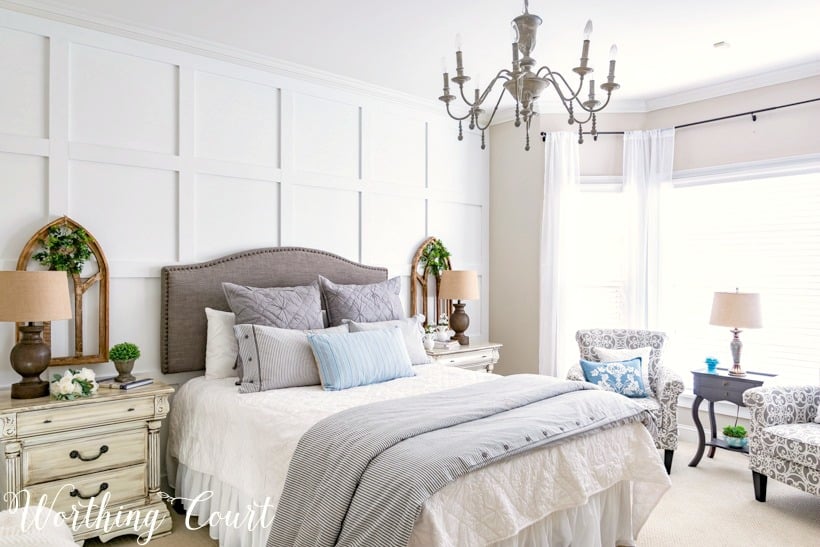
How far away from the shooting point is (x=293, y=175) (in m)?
4.06

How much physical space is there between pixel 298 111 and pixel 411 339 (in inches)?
74.1

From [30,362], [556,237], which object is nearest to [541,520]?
[30,362]

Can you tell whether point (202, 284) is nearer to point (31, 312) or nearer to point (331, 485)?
point (31, 312)

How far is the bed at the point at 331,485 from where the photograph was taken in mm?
2031

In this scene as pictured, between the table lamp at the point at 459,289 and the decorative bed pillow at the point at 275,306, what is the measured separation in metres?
1.37

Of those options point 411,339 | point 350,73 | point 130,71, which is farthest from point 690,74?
point 130,71

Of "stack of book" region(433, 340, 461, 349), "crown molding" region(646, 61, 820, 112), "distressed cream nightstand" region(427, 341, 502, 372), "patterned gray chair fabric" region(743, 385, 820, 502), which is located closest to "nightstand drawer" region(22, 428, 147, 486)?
"distressed cream nightstand" region(427, 341, 502, 372)

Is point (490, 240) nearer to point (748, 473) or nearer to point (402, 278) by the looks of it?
point (402, 278)

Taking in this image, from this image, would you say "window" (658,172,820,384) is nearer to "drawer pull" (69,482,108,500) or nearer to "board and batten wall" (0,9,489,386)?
"board and batten wall" (0,9,489,386)

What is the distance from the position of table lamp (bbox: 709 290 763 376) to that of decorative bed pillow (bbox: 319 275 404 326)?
228 cm

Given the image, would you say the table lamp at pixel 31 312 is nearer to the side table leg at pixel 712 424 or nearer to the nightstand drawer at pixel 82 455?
the nightstand drawer at pixel 82 455

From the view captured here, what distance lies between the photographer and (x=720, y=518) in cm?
315

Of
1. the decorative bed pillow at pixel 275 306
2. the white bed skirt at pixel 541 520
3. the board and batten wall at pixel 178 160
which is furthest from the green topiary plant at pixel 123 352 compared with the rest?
the white bed skirt at pixel 541 520

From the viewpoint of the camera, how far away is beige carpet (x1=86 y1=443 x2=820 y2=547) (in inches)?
113
